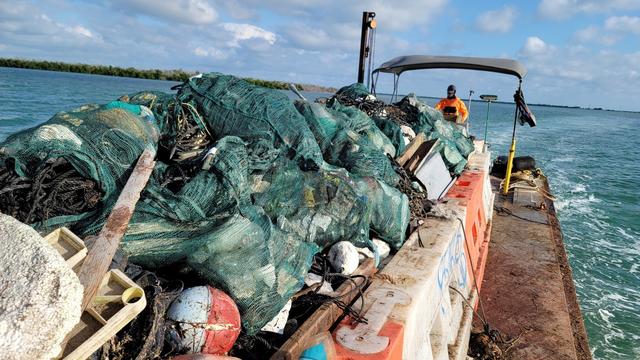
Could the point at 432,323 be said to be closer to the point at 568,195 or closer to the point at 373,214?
the point at 373,214

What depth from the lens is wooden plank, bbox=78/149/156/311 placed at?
6.43 feet

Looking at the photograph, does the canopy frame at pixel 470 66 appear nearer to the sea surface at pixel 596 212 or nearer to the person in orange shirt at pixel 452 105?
the person in orange shirt at pixel 452 105

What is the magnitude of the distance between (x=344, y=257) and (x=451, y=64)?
772 centimetres

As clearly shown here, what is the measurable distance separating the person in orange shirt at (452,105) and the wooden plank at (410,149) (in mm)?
4964

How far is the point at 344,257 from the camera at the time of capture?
344 centimetres

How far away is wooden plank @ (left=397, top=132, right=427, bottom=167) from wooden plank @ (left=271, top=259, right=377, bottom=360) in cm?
256

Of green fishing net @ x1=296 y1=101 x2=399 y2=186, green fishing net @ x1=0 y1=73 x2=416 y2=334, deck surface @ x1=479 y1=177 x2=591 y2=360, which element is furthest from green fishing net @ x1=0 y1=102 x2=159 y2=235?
deck surface @ x1=479 y1=177 x2=591 y2=360

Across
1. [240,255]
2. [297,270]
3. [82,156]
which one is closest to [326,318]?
[297,270]

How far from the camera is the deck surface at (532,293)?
5051 mm

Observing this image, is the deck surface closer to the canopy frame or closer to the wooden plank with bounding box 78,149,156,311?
the canopy frame

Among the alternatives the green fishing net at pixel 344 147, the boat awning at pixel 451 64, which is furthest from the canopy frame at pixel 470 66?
the green fishing net at pixel 344 147

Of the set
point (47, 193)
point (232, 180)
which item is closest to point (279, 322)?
point (232, 180)

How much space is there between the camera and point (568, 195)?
48.8 feet

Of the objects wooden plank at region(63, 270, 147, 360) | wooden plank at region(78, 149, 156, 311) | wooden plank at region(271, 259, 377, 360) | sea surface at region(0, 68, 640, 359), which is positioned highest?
wooden plank at region(78, 149, 156, 311)
